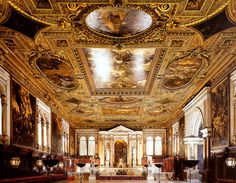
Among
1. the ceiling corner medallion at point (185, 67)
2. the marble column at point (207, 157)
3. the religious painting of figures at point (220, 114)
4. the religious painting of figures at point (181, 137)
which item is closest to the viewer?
the ceiling corner medallion at point (185, 67)

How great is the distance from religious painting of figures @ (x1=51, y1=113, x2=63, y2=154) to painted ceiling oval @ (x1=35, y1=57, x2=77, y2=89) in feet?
23.0

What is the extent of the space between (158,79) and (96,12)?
988 centimetres

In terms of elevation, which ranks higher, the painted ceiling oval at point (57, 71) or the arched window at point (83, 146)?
the painted ceiling oval at point (57, 71)

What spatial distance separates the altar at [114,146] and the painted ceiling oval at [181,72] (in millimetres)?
24437

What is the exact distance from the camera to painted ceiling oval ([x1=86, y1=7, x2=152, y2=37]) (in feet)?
36.8

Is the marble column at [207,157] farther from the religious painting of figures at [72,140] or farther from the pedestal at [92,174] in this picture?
the religious painting of figures at [72,140]

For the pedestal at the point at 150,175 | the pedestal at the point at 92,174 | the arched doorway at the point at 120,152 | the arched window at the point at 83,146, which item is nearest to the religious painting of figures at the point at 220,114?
the pedestal at the point at 150,175

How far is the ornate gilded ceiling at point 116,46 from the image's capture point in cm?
1098

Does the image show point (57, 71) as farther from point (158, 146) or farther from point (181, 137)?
point (158, 146)

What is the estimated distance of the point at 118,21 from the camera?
38.9ft

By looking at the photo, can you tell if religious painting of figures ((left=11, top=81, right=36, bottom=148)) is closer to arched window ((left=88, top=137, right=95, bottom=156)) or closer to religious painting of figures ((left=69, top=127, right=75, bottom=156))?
religious painting of figures ((left=69, top=127, right=75, bottom=156))

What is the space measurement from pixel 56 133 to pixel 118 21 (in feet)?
64.6

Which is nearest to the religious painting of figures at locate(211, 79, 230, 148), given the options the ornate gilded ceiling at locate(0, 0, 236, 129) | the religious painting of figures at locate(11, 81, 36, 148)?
the ornate gilded ceiling at locate(0, 0, 236, 129)

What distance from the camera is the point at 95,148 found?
45.6 m
